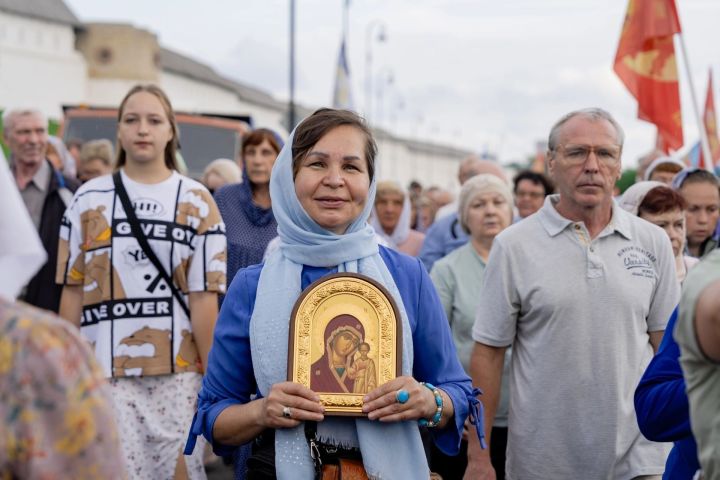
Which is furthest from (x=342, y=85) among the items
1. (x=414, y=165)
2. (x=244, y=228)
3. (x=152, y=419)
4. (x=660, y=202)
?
(x=414, y=165)

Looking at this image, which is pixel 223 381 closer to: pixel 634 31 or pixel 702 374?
pixel 702 374

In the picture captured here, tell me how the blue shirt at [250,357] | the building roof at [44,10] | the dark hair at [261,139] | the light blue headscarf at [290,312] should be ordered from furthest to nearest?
the building roof at [44,10] < the dark hair at [261,139] < the blue shirt at [250,357] < the light blue headscarf at [290,312]

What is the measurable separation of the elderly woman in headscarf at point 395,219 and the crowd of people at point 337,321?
3058 mm

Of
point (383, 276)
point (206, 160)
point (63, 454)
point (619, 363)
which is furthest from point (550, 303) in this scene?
point (206, 160)

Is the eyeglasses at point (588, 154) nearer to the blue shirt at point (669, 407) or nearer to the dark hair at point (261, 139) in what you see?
the blue shirt at point (669, 407)

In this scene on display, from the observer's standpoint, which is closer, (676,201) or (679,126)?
(676,201)

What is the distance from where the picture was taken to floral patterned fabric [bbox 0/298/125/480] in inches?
81.2

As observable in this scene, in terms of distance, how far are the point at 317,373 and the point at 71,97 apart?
73.7 metres

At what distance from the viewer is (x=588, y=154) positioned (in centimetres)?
504

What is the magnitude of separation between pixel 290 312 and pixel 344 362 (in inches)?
9.0

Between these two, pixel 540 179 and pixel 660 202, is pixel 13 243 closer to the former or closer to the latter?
pixel 660 202

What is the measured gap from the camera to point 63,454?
6.90ft

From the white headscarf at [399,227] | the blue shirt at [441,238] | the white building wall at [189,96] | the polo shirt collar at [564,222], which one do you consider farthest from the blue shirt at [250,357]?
the white building wall at [189,96]

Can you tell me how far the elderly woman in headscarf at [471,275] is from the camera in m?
6.30
